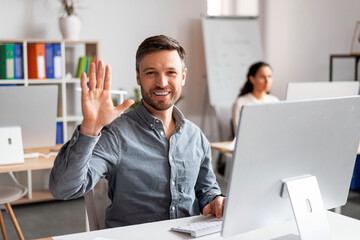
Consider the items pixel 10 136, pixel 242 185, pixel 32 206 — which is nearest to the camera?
pixel 242 185

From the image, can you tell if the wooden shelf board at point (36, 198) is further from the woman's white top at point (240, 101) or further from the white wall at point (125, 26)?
the woman's white top at point (240, 101)

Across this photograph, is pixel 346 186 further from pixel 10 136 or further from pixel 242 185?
pixel 10 136

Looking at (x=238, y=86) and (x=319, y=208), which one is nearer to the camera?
(x=319, y=208)

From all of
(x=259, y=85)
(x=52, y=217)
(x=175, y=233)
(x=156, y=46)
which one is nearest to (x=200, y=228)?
(x=175, y=233)

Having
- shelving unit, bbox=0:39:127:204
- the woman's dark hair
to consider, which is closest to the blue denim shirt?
shelving unit, bbox=0:39:127:204

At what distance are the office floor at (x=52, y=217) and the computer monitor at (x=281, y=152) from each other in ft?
8.17

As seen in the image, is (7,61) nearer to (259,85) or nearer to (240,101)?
(240,101)

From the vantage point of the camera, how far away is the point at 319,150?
50.4 inches

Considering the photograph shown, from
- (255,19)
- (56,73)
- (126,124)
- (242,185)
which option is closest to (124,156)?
(126,124)

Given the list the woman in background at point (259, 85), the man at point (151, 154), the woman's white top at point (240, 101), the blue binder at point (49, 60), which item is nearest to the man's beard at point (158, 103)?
the man at point (151, 154)

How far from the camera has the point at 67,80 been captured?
4.31 meters

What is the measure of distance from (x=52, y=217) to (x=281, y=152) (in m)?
3.04

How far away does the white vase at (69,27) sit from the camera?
433 centimetres

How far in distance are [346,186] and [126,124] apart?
28.6 inches
